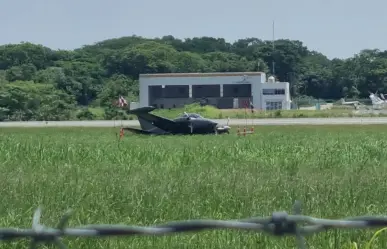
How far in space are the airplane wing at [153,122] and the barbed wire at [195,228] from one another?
36.9 meters

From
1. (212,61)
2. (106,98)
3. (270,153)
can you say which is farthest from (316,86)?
(270,153)

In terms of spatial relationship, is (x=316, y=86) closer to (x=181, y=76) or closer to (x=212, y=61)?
(x=212, y=61)

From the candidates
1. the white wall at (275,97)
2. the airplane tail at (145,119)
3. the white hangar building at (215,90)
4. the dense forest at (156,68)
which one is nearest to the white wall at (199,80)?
the white hangar building at (215,90)

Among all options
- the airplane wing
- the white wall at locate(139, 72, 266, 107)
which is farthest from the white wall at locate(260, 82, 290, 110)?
the airplane wing

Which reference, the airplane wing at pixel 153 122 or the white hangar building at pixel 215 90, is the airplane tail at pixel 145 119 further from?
the white hangar building at pixel 215 90

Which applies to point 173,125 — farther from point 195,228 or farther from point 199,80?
point 199,80

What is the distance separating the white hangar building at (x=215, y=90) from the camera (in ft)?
318

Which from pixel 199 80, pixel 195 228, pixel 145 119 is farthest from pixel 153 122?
pixel 199 80

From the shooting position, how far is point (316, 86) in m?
136

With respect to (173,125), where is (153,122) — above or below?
above

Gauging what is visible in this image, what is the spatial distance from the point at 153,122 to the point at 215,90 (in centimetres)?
6206

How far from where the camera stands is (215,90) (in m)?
102

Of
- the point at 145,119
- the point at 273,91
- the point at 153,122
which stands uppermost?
the point at 273,91

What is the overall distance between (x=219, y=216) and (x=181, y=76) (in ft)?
303
